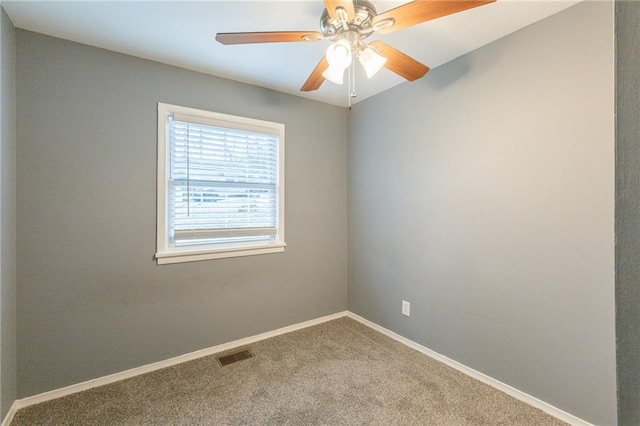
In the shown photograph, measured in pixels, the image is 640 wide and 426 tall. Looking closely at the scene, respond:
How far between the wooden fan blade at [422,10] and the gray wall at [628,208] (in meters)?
0.82

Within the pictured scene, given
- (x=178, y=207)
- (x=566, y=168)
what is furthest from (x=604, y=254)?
(x=178, y=207)

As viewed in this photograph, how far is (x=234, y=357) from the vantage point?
2.38 meters

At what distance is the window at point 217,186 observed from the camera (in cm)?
228

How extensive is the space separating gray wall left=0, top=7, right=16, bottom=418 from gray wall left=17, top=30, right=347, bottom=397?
0.05m

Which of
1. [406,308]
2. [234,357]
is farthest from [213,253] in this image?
[406,308]

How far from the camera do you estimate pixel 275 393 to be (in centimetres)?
193

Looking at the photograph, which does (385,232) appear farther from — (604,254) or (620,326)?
(620,326)

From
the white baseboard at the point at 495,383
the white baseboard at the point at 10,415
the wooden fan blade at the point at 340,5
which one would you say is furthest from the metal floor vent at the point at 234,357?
the wooden fan blade at the point at 340,5

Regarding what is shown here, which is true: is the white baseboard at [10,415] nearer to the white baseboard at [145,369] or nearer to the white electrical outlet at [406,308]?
the white baseboard at [145,369]

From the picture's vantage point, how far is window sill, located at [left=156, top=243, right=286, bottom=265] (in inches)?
88.8

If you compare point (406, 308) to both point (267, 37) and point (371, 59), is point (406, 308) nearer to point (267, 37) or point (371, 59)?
point (371, 59)

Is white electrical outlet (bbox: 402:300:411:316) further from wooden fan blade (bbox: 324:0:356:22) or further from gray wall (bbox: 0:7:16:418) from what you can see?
gray wall (bbox: 0:7:16:418)

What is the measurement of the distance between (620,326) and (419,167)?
6.86 feet

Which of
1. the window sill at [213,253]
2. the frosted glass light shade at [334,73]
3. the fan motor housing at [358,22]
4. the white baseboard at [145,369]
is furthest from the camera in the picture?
the window sill at [213,253]
